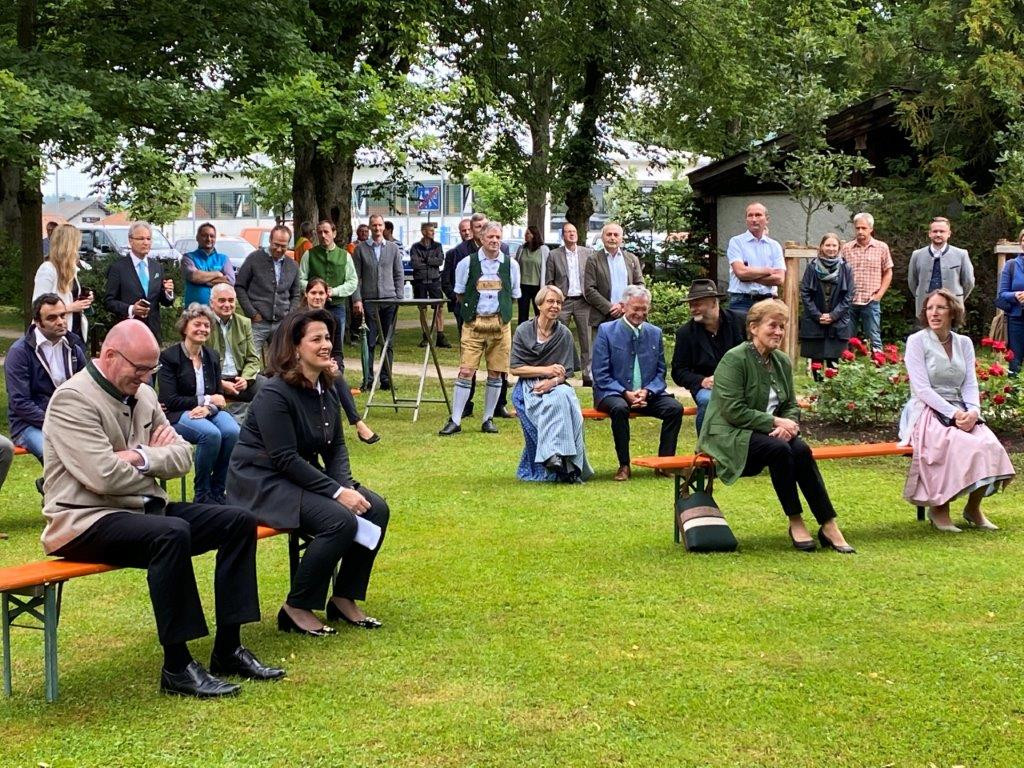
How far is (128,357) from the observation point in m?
6.00

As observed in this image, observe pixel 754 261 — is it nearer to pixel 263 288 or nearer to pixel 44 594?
pixel 263 288

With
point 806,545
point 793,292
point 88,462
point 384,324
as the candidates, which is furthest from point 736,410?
point 793,292

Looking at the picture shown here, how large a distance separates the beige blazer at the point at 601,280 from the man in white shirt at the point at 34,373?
7323mm

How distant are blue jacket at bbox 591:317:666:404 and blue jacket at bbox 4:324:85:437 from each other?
428 centimetres

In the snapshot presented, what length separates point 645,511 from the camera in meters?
10.1

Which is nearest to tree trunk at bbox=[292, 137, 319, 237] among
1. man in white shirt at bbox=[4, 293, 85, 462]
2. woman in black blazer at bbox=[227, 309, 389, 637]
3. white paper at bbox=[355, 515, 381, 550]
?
man in white shirt at bbox=[4, 293, 85, 462]

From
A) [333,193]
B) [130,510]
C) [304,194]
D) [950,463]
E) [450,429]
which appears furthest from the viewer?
[333,193]

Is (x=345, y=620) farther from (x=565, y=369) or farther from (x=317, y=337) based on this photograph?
(x=565, y=369)

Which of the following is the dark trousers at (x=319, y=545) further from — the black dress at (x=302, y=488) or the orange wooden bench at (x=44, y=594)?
the orange wooden bench at (x=44, y=594)

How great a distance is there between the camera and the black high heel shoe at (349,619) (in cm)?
702

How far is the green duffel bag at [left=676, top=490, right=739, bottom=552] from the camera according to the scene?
8625 millimetres

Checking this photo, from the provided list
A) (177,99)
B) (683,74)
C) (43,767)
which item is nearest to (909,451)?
(43,767)

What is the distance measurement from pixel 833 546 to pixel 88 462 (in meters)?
4.70

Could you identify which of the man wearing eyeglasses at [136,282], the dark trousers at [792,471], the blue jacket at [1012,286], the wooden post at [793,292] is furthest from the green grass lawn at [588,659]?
the wooden post at [793,292]
